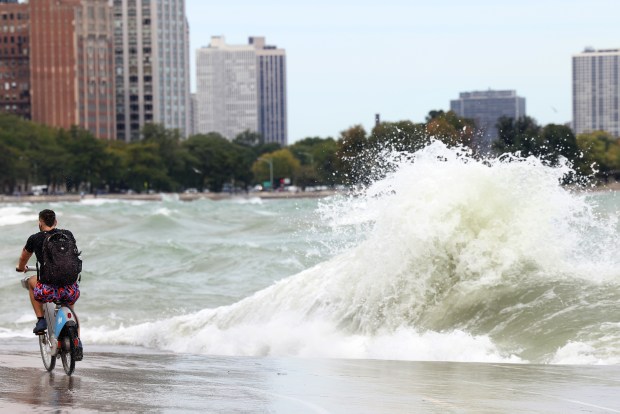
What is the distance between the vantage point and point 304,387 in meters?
12.6

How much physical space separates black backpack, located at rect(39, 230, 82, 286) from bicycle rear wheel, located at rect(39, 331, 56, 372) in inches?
25.1

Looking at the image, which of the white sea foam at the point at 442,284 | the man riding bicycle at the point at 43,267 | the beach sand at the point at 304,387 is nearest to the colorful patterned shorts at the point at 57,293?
the man riding bicycle at the point at 43,267

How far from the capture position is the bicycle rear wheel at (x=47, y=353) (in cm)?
1335

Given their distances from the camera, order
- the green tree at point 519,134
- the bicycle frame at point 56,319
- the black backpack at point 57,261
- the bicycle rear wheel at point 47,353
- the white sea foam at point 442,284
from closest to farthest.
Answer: the bicycle frame at point 56,319
the black backpack at point 57,261
the bicycle rear wheel at point 47,353
the white sea foam at point 442,284
the green tree at point 519,134

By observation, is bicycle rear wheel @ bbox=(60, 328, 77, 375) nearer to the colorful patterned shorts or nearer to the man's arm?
the colorful patterned shorts

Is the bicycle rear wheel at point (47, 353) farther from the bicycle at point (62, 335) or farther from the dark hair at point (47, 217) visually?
the dark hair at point (47, 217)

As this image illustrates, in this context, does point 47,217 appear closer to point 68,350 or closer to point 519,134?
point 68,350

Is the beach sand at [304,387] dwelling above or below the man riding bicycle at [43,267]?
below

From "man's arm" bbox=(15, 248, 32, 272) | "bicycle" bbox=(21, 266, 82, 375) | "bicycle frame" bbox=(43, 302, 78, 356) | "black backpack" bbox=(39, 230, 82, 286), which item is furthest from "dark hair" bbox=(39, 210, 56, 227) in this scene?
"bicycle frame" bbox=(43, 302, 78, 356)

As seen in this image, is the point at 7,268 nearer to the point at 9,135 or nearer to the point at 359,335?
the point at 359,335

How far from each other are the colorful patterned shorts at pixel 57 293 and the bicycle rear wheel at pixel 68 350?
35cm

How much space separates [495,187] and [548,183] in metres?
0.90

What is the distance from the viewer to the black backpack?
1319cm

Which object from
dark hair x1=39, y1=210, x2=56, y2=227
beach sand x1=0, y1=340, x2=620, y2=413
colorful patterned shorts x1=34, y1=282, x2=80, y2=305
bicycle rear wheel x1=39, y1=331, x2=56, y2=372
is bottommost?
beach sand x1=0, y1=340, x2=620, y2=413
